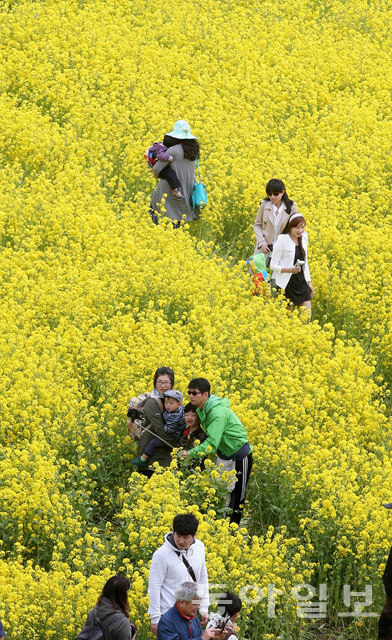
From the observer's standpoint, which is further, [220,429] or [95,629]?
[220,429]

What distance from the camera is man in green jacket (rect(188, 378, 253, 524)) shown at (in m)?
9.16

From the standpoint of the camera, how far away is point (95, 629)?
7.16m

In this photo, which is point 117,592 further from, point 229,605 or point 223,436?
point 223,436

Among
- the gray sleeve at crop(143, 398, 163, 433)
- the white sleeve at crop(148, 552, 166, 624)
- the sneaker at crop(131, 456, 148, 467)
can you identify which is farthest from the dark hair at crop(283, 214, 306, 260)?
the white sleeve at crop(148, 552, 166, 624)

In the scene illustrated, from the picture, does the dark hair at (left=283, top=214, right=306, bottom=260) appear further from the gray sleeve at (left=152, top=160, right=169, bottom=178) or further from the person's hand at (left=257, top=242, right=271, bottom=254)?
the gray sleeve at (left=152, top=160, right=169, bottom=178)

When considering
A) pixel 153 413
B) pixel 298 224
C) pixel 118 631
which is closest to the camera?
pixel 118 631

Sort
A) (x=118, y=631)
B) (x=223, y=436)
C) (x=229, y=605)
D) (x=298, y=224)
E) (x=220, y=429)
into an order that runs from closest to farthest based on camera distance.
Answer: (x=118, y=631), (x=229, y=605), (x=220, y=429), (x=223, y=436), (x=298, y=224)

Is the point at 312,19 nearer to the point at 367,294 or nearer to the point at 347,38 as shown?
the point at 347,38

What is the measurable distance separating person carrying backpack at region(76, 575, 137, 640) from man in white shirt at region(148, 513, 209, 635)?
A: 411mm

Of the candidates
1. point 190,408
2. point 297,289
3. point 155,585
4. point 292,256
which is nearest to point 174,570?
point 155,585

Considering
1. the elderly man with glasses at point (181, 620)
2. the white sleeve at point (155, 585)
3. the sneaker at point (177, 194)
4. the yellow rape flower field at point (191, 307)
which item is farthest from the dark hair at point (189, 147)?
the elderly man with glasses at point (181, 620)

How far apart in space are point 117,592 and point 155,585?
1.72 ft

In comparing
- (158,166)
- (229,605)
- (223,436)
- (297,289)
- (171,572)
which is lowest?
(229,605)

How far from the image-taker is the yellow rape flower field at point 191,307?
8859mm
